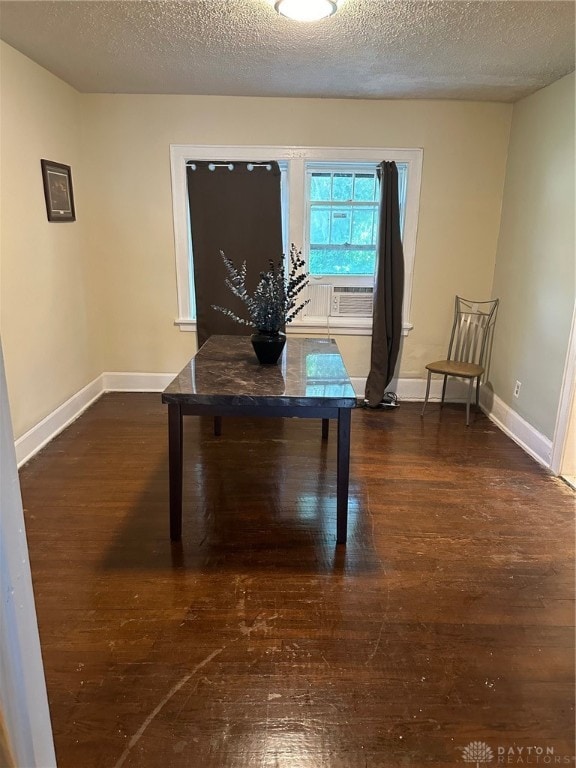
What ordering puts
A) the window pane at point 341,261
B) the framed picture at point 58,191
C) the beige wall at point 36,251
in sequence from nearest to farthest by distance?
the beige wall at point 36,251 → the framed picture at point 58,191 → the window pane at point 341,261

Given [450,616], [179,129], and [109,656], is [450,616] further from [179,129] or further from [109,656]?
[179,129]

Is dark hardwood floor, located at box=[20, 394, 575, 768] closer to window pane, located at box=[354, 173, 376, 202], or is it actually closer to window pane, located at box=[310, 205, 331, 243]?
window pane, located at box=[310, 205, 331, 243]

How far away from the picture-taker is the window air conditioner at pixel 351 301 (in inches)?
171

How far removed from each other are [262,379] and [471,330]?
249cm

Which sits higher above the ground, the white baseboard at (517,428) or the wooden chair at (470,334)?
the wooden chair at (470,334)

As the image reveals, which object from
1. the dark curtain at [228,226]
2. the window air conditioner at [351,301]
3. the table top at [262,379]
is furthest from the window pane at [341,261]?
the table top at [262,379]

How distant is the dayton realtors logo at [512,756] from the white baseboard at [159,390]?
205cm

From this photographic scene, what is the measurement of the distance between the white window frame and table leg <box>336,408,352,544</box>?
2244 millimetres

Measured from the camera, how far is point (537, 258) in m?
3.44

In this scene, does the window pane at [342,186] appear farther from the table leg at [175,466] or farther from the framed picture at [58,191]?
the table leg at [175,466]

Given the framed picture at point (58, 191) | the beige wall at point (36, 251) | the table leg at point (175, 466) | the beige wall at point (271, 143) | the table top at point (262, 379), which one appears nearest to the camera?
the table top at point (262, 379)

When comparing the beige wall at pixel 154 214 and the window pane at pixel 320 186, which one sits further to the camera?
the window pane at pixel 320 186

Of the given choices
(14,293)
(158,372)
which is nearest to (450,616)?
(14,293)

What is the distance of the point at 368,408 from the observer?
4258mm
